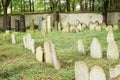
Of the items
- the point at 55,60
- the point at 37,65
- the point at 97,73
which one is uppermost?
the point at 97,73

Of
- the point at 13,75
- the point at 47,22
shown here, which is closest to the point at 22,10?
the point at 47,22

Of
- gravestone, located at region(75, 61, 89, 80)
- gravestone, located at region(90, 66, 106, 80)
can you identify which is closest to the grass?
gravestone, located at region(75, 61, 89, 80)

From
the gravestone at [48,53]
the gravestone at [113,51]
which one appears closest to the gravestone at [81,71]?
the gravestone at [48,53]

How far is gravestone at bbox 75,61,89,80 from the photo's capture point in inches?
256

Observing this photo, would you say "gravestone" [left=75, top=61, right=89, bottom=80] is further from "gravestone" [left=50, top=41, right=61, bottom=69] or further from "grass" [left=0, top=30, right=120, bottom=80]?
"gravestone" [left=50, top=41, right=61, bottom=69]

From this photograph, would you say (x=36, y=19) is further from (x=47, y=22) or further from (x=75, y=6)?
(x=47, y=22)

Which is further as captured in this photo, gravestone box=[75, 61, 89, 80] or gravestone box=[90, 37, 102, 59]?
gravestone box=[90, 37, 102, 59]

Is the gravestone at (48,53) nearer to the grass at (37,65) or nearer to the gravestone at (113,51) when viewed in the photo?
the grass at (37,65)

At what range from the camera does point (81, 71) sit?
6.59m

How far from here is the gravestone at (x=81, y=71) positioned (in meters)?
6.49

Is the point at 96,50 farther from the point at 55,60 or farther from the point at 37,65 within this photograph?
A: the point at 37,65

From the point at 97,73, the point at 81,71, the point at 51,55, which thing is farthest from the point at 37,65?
the point at 97,73

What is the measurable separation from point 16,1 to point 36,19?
132 inches

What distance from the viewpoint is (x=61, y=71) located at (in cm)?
763
